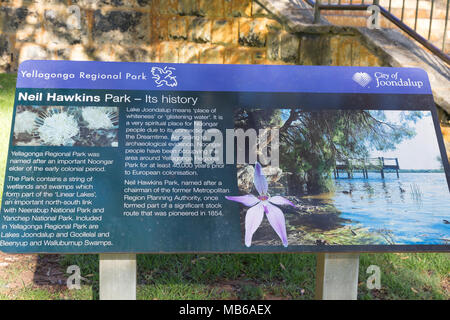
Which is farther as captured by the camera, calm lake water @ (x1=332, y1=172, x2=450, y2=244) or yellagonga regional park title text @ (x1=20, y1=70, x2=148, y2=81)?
yellagonga regional park title text @ (x1=20, y1=70, x2=148, y2=81)

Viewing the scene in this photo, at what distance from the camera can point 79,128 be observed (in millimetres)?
2355

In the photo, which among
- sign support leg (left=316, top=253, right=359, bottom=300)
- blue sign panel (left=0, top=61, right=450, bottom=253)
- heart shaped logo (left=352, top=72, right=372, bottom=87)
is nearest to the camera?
blue sign panel (left=0, top=61, right=450, bottom=253)

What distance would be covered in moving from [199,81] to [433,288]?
1862 millimetres

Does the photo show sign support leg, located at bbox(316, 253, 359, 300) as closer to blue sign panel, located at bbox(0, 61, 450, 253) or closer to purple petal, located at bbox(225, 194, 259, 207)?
blue sign panel, located at bbox(0, 61, 450, 253)

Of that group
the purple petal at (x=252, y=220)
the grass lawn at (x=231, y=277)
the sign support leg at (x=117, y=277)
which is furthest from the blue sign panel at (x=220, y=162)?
the grass lawn at (x=231, y=277)

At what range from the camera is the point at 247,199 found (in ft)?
7.61

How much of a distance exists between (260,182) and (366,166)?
518 mm

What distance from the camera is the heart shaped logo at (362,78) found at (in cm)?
254

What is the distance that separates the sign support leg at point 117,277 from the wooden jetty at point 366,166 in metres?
1.03

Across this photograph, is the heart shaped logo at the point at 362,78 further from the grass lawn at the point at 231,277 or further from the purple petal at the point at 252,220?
the grass lawn at the point at 231,277

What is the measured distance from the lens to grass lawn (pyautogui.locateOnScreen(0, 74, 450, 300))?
9.81 feet

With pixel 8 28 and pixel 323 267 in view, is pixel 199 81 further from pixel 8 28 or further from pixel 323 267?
pixel 8 28

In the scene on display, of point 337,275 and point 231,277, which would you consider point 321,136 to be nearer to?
point 337,275

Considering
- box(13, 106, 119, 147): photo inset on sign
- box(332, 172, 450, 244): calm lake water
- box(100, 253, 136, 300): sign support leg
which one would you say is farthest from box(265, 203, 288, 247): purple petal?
box(13, 106, 119, 147): photo inset on sign
